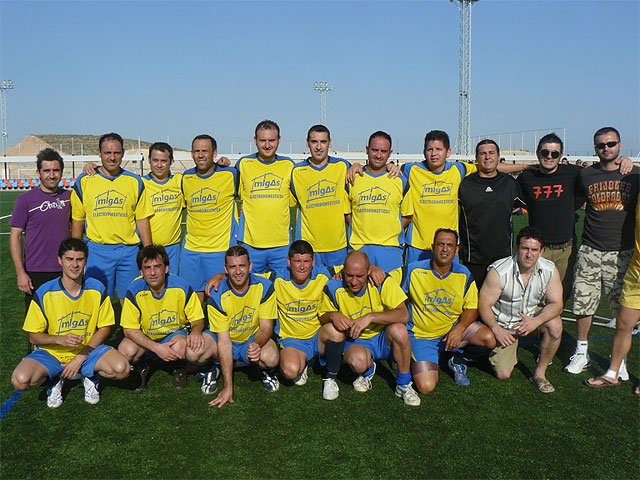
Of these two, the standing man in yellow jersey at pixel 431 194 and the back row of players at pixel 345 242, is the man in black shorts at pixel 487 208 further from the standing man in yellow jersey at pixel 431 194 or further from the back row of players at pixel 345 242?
the standing man in yellow jersey at pixel 431 194

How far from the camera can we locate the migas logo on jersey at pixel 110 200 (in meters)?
4.83

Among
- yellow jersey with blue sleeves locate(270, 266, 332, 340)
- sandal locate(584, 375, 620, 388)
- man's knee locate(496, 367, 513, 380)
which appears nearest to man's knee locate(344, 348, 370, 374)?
yellow jersey with blue sleeves locate(270, 266, 332, 340)

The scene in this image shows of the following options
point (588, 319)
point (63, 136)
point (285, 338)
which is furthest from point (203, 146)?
point (63, 136)

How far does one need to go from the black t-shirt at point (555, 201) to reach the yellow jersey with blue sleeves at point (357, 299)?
1593mm

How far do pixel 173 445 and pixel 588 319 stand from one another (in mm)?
3702

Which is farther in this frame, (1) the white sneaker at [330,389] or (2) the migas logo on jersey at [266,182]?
(2) the migas logo on jersey at [266,182]

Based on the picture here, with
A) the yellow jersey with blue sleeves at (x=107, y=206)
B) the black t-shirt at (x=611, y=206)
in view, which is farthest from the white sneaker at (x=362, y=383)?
the yellow jersey with blue sleeves at (x=107, y=206)

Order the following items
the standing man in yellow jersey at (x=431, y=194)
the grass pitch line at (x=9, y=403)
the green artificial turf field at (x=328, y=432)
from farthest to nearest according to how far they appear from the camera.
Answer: the standing man in yellow jersey at (x=431, y=194), the grass pitch line at (x=9, y=403), the green artificial turf field at (x=328, y=432)

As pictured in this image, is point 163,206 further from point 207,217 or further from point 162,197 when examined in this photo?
point 207,217

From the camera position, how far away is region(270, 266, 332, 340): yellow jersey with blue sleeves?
4.41 metres

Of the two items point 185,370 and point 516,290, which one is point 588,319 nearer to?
point 516,290

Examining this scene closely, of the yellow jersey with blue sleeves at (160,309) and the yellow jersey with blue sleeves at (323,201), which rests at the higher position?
the yellow jersey with blue sleeves at (323,201)

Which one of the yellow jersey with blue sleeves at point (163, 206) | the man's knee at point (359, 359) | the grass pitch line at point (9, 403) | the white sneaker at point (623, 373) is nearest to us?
the grass pitch line at point (9, 403)

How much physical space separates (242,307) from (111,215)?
63.9 inches
